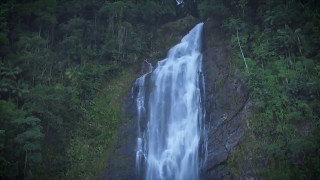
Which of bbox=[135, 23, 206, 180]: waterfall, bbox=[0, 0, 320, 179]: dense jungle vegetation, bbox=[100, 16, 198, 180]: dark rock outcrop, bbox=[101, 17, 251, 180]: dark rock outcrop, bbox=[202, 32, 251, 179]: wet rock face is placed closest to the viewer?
bbox=[0, 0, 320, 179]: dense jungle vegetation

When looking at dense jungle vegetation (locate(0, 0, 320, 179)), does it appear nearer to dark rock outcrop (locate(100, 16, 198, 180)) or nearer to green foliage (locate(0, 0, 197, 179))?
green foliage (locate(0, 0, 197, 179))

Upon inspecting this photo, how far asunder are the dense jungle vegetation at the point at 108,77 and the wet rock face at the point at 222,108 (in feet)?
2.10

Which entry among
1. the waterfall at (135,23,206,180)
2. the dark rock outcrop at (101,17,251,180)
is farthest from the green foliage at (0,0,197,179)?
the waterfall at (135,23,206,180)

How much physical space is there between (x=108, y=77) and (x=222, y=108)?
8.39 metres

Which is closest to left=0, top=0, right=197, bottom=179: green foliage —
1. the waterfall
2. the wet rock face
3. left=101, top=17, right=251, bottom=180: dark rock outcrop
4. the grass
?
the grass

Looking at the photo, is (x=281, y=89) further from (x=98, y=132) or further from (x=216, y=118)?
(x=98, y=132)

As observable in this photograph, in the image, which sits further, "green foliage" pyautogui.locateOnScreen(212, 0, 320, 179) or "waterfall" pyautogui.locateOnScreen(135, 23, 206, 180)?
"waterfall" pyautogui.locateOnScreen(135, 23, 206, 180)

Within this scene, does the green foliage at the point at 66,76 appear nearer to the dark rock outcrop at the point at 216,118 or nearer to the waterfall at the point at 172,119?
the dark rock outcrop at the point at 216,118

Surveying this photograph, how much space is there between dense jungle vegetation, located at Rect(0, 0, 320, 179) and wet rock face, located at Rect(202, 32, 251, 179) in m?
0.64

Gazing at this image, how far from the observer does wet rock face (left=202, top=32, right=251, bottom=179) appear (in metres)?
20.2

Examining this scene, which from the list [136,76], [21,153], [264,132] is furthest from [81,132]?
[264,132]

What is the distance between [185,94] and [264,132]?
5.70 meters

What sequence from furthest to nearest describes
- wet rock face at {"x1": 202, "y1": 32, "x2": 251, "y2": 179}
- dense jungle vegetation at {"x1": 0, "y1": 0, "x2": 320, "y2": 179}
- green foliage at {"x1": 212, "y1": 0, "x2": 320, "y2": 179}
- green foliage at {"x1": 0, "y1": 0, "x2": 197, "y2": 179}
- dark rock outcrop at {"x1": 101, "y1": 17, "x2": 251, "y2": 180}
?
dark rock outcrop at {"x1": 101, "y1": 17, "x2": 251, "y2": 180} → wet rock face at {"x1": 202, "y1": 32, "x2": 251, "y2": 179} → green foliage at {"x1": 0, "y1": 0, "x2": 197, "y2": 179} → dense jungle vegetation at {"x1": 0, "y1": 0, "x2": 320, "y2": 179} → green foliage at {"x1": 212, "y1": 0, "x2": 320, "y2": 179}

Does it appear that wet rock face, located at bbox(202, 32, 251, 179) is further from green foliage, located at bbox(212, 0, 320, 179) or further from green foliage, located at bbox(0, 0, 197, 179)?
green foliage, located at bbox(0, 0, 197, 179)
